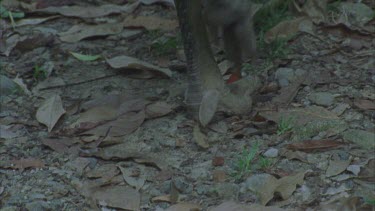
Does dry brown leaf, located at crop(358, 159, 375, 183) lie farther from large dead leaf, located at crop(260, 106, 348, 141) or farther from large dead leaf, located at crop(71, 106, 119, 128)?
large dead leaf, located at crop(71, 106, 119, 128)

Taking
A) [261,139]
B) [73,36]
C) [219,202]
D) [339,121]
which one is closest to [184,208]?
[219,202]

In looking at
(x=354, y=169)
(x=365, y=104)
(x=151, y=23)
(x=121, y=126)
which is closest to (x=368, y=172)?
(x=354, y=169)

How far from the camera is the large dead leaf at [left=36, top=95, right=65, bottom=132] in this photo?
3.80 metres

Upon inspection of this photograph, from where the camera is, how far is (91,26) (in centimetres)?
482

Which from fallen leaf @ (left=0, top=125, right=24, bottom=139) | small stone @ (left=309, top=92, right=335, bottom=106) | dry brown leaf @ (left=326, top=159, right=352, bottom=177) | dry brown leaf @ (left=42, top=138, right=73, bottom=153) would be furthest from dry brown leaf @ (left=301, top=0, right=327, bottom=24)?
fallen leaf @ (left=0, top=125, right=24, bottom=139)

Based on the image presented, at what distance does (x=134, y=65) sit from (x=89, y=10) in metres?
0.94

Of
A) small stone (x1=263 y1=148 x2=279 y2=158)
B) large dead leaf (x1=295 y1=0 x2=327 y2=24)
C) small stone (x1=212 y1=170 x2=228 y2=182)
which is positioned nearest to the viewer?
small stone (x1=212 y1=170 x2=228 y2=182)

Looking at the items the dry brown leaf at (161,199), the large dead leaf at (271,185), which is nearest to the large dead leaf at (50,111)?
the dry brown leaf at (161,199)

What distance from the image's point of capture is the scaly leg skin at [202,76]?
3600 mm

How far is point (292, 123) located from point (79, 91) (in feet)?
3.64

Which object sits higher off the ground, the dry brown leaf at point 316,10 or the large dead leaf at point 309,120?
the dry brown leaf at point 316,10

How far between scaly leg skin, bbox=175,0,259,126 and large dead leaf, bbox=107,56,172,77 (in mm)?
490

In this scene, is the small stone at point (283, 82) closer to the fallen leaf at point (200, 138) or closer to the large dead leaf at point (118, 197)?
the fallen leaf at point (200, 138)

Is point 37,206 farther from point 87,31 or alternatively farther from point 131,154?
point 87,31
